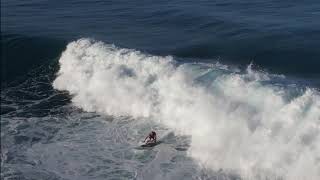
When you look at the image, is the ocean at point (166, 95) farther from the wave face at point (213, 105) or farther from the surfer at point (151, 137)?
the surfer at point (151, 137)

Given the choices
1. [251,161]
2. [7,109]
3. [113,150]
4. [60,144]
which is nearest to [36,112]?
[7,109]

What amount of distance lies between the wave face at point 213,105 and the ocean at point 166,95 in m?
0.05

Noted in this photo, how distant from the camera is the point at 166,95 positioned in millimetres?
22844

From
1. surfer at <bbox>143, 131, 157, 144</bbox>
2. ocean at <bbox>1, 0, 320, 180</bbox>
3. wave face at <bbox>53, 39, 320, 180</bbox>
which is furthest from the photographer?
surfer at <bbox>143, 131, 157, 144</bbox>

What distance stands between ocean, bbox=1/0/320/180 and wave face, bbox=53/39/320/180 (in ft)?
0.15

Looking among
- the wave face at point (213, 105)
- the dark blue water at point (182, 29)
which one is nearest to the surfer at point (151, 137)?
the wave face at point (213, 105)

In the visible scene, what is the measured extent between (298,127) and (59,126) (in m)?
9.10

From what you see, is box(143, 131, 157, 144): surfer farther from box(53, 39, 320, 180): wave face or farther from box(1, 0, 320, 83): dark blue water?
box(1, 0, 320, 83): dark blue water

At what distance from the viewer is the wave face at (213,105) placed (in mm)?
17906

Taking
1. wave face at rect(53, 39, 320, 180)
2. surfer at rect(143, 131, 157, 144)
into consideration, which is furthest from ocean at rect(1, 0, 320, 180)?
surfer at rect(143, 131, 157, 144)

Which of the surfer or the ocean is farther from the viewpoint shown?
the surfer

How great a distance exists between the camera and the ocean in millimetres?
18109

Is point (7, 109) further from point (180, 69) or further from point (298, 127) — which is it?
point (298, 127)

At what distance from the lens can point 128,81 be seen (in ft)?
80.3
